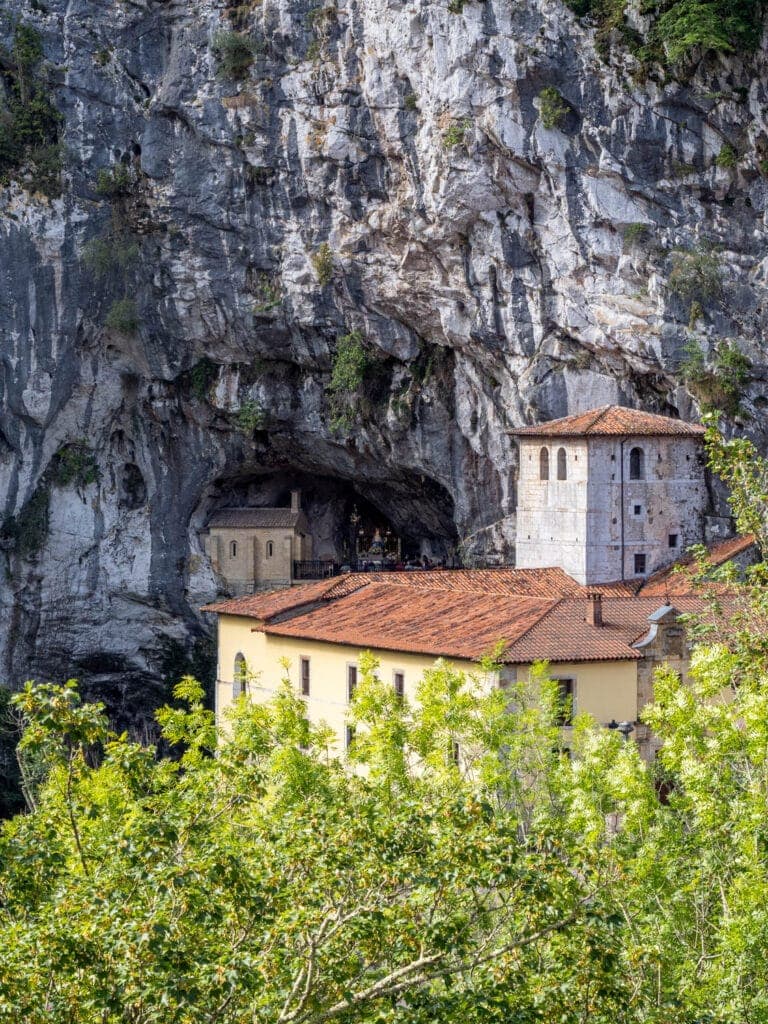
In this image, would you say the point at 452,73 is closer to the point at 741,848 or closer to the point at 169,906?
the point at 741,848

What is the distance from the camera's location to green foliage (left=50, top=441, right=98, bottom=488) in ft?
214

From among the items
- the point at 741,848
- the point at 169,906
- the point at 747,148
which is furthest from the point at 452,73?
the point at 169,906

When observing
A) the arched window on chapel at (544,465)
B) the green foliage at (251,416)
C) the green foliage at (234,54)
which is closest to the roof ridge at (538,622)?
the arched window on chapel at (544,465)

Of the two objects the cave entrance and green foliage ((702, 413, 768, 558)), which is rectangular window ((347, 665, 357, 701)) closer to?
the cave entrance

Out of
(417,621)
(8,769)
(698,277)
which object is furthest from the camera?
(8,769)

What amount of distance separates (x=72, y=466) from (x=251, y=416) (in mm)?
6953

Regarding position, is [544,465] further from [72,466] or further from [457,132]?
[72,466]

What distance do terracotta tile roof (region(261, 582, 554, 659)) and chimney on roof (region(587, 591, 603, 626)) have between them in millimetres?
1084

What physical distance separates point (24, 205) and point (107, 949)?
1971 inches

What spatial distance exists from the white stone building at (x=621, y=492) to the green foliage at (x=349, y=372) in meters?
9.30

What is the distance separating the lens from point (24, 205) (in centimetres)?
6275

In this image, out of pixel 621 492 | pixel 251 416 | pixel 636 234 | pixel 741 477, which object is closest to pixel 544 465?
pixel 621 492

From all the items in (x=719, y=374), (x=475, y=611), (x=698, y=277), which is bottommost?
(x=475, y=611)

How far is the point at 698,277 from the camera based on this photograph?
50.8 m
